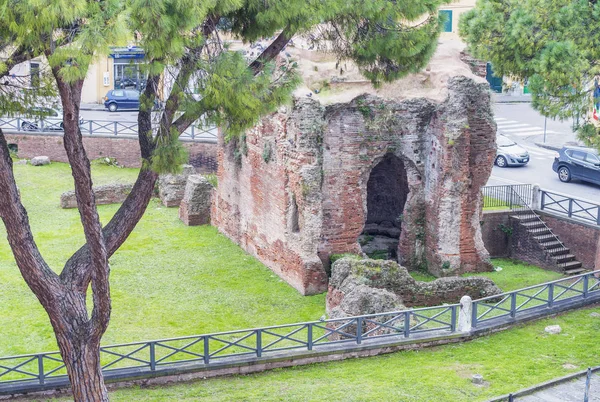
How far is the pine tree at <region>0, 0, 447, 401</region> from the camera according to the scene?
37.1 feet

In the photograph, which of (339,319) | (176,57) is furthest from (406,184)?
(176,57)

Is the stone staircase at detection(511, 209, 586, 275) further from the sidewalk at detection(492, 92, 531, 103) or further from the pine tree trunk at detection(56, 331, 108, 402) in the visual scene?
the sidewalk at detection(492, 92, 531, 103)

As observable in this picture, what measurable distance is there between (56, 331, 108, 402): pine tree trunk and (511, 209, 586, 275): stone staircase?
42.8 feet

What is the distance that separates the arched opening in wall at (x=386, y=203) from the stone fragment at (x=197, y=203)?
14.2ft

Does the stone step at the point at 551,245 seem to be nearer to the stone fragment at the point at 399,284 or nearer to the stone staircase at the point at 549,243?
the stone staircase at the point at 549,243

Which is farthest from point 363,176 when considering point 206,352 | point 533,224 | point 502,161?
point 502,161

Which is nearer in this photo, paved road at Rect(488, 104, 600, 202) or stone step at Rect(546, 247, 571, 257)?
stone step at Rect(546, 247, 571, 257)

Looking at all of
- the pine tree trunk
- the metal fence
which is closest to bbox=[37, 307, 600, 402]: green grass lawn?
the pine tree trunk

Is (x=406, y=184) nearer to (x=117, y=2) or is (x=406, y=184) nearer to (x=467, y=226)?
(x=467, y=226)

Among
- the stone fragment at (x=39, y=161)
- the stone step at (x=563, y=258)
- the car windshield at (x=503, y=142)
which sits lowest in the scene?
the stone step at (x=563, y=258)

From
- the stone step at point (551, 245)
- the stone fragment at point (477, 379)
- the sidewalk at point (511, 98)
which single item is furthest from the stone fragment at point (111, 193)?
the sidewalk at point (511, 98)

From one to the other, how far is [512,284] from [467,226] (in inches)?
61.7

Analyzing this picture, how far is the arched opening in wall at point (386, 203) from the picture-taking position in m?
23.8

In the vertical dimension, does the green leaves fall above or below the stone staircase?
above
